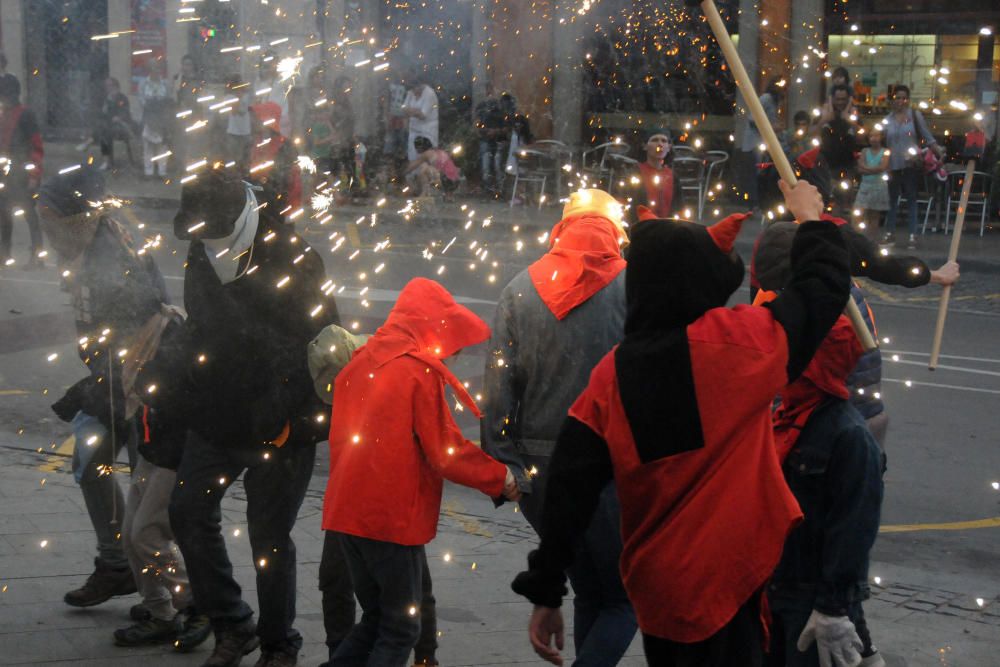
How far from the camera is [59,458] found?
7.52 m

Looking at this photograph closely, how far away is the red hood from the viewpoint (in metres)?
4.09

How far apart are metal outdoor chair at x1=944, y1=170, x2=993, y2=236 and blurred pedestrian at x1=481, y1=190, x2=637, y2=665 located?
13.3 m

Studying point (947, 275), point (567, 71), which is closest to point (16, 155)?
point (567, 71)

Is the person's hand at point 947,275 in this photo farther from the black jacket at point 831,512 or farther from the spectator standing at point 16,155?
the spectator standing at point 16,155

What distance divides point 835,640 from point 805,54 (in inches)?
351

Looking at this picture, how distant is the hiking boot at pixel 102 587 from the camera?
520 centimetres

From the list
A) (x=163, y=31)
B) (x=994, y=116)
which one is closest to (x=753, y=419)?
(x=163, y=31)

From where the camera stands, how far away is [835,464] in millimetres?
3666

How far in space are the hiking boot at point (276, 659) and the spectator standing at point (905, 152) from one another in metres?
12.1

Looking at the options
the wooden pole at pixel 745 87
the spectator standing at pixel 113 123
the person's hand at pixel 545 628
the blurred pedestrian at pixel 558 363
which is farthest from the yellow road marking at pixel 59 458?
the spectator standing at pixel 113 123

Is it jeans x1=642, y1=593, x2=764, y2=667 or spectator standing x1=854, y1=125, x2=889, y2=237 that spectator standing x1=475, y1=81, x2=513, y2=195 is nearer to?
jeans x1=642, y1=593, x2=764, y2=667

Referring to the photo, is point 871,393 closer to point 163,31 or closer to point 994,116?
point 163,31

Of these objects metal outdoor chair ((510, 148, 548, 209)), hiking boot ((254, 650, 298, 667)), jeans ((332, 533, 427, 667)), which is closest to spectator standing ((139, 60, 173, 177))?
metal outdoor chair ((510, 148, 548, 209))

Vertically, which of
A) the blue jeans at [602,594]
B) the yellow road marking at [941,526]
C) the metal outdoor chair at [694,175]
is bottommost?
the yellow road marking at [941,526]
